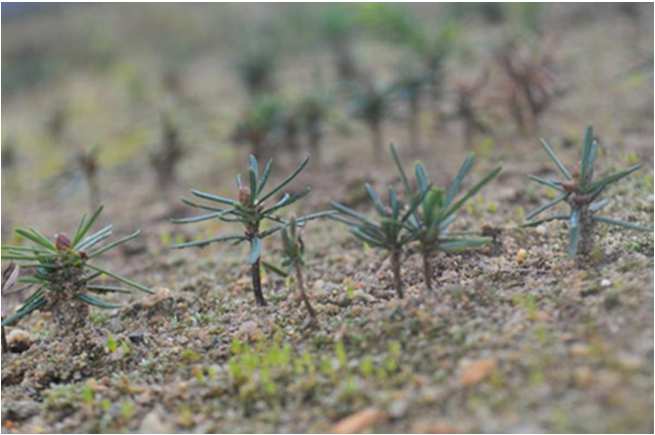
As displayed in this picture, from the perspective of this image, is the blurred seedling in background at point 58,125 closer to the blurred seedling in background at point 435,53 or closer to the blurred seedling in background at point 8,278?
the blurred seedling in background at point 435,53

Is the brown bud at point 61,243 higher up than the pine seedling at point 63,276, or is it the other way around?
the brown bud at point 61,243

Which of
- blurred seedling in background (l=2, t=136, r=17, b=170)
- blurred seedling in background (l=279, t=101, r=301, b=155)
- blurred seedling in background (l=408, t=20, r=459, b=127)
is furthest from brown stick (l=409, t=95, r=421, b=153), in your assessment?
blurred seedling in background (l=2, t=136, r=17, b=170)

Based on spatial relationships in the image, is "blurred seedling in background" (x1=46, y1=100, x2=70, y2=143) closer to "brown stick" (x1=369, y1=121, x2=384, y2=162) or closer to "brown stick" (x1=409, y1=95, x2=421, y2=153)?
"brown stick" (x1=369, y1=121, x2=384, y2=162)

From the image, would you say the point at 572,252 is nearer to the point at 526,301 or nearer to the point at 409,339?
the point at 526,301

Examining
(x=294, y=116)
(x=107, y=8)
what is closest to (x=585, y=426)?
(x=294, y=116)

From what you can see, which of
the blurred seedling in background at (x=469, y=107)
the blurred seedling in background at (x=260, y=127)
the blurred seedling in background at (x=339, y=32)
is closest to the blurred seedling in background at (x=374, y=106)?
the blurred seedling in background at (x=469, y=107)

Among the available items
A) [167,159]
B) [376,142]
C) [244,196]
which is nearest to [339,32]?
[376,142]
